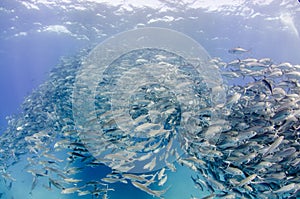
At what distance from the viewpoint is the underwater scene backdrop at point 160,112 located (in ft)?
19.9

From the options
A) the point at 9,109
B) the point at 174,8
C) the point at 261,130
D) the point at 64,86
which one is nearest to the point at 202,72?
the point at 261,130

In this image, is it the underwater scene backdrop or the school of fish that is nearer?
the school of fish

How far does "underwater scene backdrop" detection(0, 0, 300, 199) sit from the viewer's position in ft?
19.9

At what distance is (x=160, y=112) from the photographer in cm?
709

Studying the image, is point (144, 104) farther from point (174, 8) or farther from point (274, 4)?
point (274, 4)

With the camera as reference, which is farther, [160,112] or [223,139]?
[160,112]

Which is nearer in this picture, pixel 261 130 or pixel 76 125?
pixel 261 130

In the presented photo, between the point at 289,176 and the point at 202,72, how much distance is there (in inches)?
177

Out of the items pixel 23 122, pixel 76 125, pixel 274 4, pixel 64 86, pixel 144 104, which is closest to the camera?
pixel 144 104

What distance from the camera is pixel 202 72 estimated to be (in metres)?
9.34

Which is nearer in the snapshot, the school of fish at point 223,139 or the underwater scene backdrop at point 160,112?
the school of fish at point 223,139

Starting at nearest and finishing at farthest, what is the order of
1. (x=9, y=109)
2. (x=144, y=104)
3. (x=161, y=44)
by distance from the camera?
1. (x=144, y=104)
2. (x=161, y=44)
3. (x=9, y=109)

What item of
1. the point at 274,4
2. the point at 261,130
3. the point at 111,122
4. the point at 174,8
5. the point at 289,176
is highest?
the point at 174,8

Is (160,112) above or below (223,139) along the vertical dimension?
above
